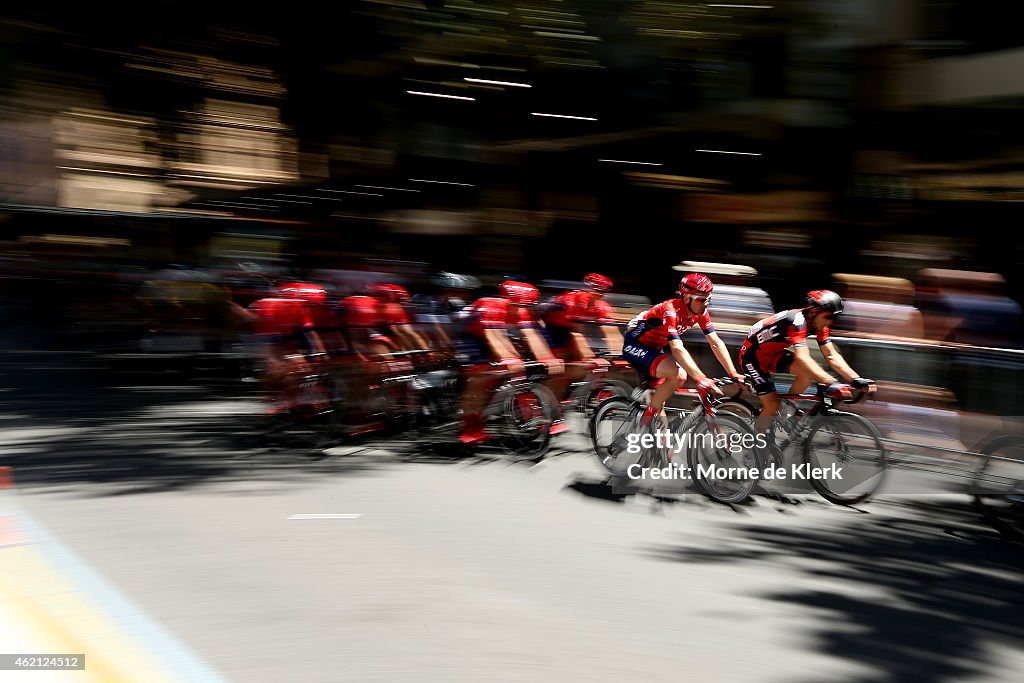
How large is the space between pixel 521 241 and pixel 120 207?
49.1ft

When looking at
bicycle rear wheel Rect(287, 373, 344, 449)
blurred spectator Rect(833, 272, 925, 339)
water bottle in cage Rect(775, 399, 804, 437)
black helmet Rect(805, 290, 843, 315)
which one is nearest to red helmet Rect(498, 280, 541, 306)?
bicycle rear wheel Rect(287, 373, 344, 449)

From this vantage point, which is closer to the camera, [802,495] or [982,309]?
[802,495]

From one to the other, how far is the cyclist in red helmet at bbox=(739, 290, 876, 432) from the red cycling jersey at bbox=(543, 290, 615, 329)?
2.49 meters

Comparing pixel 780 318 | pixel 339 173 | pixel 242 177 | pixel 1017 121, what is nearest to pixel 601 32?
pixel 780 318

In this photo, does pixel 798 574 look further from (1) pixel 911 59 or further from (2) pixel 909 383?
(1) pixel 911 59

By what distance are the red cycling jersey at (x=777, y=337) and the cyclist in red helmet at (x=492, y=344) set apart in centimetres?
219

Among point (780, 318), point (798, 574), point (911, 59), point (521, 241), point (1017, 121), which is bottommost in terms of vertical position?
point (798, 574)

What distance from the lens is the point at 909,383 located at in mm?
8109

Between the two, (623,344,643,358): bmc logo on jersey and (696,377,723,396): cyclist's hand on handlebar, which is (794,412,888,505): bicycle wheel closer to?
(696,377,723,396): cyclist's hand on handlebar

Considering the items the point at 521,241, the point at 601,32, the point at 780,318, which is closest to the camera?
the point at 780,318

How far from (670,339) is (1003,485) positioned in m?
2.61

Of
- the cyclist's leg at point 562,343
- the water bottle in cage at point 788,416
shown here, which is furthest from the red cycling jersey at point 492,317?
the water bottle in cage at point 788,416

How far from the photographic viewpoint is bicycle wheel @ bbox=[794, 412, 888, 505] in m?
6.95

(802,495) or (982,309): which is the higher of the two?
(982,309)
